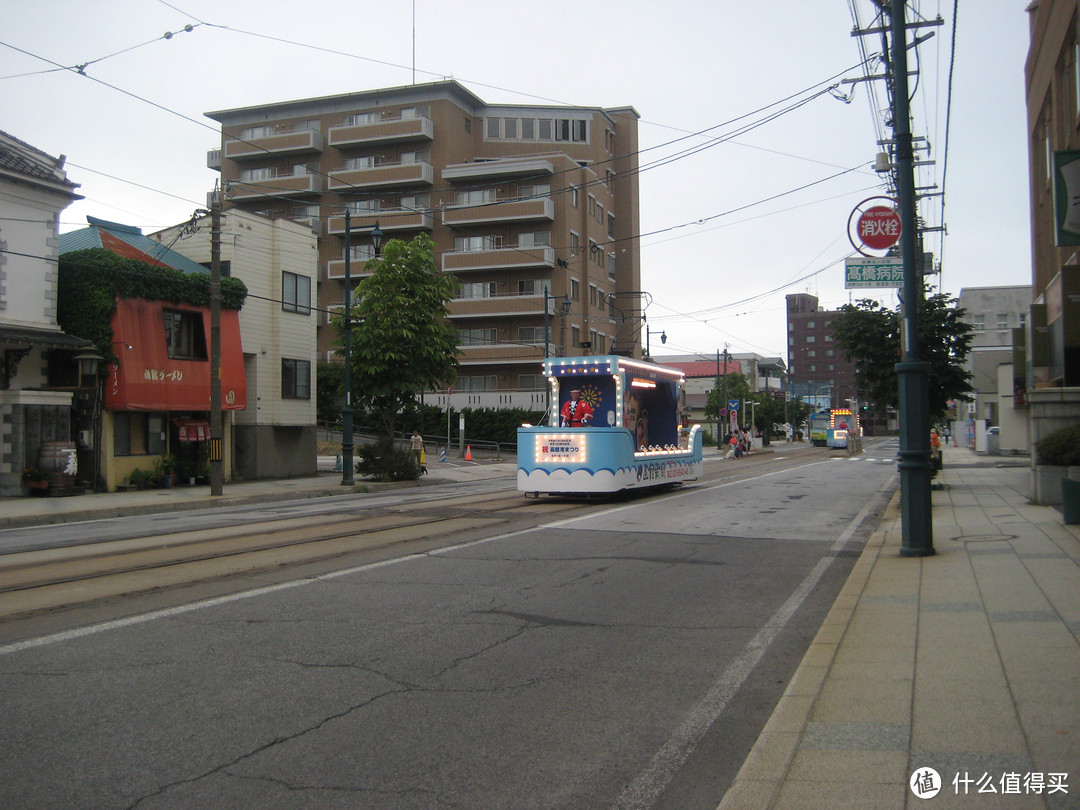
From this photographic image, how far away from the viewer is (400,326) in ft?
103

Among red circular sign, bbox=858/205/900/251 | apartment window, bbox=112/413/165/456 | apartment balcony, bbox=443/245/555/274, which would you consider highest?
apartment balcony, bbox=443/245/555/274

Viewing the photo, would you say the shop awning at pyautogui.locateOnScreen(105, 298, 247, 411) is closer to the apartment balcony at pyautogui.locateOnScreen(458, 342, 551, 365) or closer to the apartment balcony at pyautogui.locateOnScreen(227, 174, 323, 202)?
the apartment balcony at pyautogui.locateOnScreen(458, 342, 551, 365)

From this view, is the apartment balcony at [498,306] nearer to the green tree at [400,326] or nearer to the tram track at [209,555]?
the green tree at [400,326]

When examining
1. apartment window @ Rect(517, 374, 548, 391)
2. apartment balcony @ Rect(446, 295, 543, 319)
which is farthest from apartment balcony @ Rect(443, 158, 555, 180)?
apartment window @ Rect(517, 374, 548, 391)

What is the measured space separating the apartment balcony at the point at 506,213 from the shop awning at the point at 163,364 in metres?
30.1

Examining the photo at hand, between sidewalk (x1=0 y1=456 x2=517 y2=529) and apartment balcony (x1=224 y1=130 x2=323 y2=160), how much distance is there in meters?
34.4

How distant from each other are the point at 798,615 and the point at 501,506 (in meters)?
10.6

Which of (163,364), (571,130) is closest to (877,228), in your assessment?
(163,364)

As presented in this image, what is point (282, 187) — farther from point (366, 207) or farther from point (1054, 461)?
point (1054, 461)

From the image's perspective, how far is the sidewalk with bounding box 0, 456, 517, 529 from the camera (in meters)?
18.4

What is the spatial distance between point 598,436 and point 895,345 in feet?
32.7

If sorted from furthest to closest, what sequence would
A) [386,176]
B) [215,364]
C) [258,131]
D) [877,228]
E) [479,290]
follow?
[258,131] → [386,176] → [479,290] → [215,364] → [877,228]

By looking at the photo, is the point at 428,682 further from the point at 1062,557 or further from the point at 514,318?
the point at 514,318

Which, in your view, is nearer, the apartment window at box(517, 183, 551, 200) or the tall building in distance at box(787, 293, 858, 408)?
the apartment window at box(517, 183, 551, 200)
